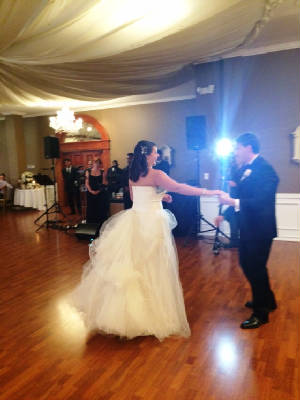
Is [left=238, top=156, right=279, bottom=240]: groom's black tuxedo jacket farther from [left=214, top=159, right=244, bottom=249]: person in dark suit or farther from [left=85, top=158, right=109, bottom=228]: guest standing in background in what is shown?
[left=85, top=158, right=109, bottom=228]: guest standing in background

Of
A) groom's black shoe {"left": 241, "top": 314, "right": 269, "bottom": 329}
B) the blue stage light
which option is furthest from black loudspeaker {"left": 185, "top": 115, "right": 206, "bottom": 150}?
groom's black shoe {"left": 241, "top": 314, "right": 269, "bottom": 329}

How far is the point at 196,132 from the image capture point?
557 cm

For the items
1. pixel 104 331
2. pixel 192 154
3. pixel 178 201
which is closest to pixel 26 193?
pixel 192 154

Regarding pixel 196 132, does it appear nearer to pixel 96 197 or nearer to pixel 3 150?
pixel 96 197

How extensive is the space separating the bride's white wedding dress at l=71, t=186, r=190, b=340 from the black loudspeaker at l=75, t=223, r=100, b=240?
2966mm

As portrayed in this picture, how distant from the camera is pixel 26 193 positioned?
32.7 ft

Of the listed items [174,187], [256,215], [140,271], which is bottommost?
[140,271]

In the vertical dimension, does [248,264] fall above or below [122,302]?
Result: above

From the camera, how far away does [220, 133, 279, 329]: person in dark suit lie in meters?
2.55

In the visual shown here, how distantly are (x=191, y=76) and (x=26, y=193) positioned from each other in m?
6.43

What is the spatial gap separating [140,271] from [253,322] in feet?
3.46

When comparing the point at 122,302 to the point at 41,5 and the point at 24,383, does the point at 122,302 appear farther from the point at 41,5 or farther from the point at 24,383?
the point at 41,5

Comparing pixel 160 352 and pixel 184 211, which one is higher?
pixel 184 211

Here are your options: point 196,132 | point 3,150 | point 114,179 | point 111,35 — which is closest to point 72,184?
point 114,179
